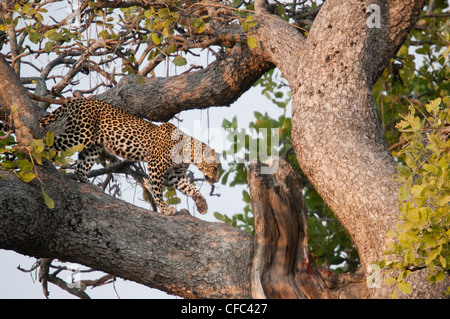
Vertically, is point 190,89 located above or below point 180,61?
below

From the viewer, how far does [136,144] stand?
5945 mm

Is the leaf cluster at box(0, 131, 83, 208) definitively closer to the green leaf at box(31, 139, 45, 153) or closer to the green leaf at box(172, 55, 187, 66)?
the green leaf at box(31, 139, 45, 153)

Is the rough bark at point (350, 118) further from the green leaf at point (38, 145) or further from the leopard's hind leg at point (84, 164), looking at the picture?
the leopard's hind leg at point (84, 164)

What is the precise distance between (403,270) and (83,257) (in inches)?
91.0

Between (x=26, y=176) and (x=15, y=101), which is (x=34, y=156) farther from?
(x=15, y=101)

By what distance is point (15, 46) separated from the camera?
618cm

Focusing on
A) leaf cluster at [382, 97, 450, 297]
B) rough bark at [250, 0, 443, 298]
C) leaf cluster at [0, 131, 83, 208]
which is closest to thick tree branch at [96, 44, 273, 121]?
rough bark at [250, 0, 443, 298]

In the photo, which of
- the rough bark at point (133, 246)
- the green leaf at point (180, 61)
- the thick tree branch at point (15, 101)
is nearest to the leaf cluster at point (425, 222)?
the rough bark at point (133, 246)

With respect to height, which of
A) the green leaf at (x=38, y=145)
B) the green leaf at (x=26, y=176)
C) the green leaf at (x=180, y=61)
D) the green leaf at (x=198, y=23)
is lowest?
the green leaf at (x=26, y=176)

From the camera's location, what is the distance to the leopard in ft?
18.5

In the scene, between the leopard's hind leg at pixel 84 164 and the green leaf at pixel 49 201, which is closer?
the green leaf at pixel 49 201

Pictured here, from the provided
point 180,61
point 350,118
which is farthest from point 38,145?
point 350,118

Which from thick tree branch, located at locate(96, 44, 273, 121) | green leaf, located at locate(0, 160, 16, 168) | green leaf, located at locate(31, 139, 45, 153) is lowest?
thick tree branch, located at locate(96, 44, 273, 121)

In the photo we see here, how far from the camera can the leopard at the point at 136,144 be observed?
564 cm
